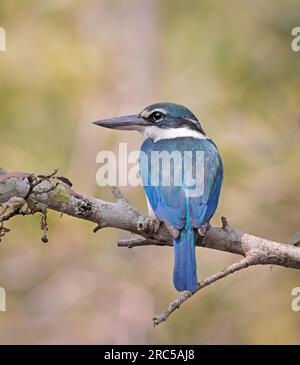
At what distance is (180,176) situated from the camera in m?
4.15

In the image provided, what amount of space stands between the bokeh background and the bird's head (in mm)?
1204

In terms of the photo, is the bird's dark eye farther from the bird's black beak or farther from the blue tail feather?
the blue tail feather

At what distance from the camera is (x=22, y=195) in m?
3.36

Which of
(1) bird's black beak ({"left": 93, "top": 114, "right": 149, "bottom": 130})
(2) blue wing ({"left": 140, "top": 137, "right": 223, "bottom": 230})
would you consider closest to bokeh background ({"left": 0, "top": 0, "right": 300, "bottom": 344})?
(1) bird's black beak ({"left": 93, "top": 114, "right": 149, "bottom": 130})

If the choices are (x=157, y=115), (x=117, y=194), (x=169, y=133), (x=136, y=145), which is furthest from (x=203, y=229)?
(x=136, y=145)

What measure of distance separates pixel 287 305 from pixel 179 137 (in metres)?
2.06

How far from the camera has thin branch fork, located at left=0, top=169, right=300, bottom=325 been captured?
3.23 m

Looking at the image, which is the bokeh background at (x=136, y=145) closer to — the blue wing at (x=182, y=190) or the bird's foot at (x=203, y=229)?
the blue wing at (x=182, y=190)

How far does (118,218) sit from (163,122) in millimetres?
1319

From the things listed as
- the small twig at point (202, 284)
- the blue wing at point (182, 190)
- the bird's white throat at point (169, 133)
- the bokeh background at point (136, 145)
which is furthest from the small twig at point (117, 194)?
the bokeh background at point (136, 145)

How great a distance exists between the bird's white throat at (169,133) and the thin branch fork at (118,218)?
870 millimetres

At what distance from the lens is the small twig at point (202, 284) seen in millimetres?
3186
